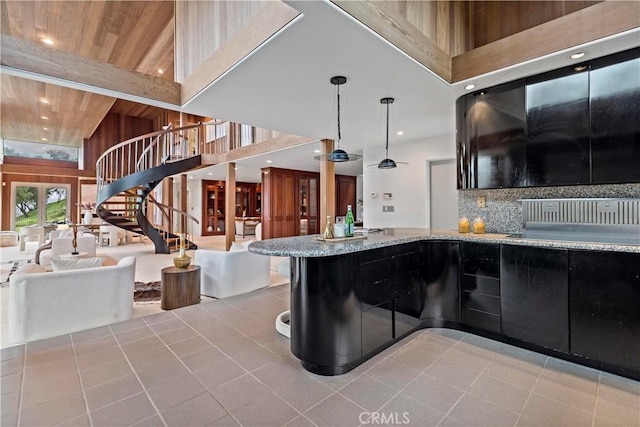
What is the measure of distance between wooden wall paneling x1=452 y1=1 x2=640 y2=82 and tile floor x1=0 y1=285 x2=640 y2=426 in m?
2.53

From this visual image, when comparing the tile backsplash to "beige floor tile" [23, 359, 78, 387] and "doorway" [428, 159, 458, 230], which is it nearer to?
"doorway" [428, 159, 458, 230]

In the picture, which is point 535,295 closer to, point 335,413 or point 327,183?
point 335,413

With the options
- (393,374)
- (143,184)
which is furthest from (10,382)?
(143,184)

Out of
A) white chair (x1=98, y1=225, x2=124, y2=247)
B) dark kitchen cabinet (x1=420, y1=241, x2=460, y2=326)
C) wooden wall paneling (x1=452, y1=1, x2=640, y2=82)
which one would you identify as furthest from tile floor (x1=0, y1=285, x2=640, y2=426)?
white chair (x1=98, y1=225, x2=124, y2=247)

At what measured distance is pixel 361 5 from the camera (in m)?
2.03

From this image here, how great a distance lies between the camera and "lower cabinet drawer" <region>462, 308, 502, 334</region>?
2676 millimetres

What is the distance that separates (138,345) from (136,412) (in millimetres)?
1028

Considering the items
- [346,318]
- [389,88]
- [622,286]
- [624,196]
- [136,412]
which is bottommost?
[136,412]

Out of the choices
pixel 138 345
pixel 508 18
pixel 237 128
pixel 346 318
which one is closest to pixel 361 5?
pixel 508 18

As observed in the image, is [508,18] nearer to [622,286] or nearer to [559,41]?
[559,41]

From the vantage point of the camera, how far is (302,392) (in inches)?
78.2

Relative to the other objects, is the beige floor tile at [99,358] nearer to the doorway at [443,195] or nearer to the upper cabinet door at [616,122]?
the upper cabinet door at [616,122]

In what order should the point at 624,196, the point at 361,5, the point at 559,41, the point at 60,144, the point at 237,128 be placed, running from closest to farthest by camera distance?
the point at 361,5, the point at 559,41, the point at 624,196, the point at 237,128, the point at 60,144

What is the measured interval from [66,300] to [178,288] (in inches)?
42.4
